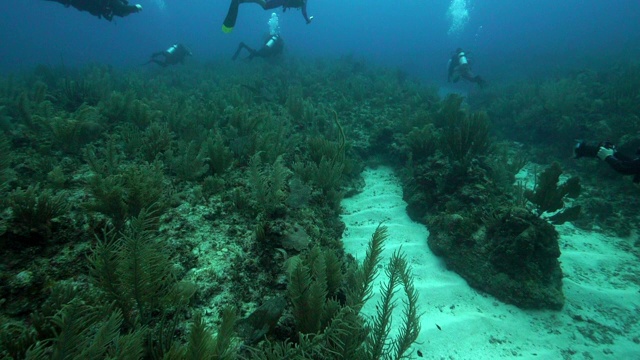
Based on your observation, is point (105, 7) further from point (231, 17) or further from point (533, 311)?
point (533, 311)

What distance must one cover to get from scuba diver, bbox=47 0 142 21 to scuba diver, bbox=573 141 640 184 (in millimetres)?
15648

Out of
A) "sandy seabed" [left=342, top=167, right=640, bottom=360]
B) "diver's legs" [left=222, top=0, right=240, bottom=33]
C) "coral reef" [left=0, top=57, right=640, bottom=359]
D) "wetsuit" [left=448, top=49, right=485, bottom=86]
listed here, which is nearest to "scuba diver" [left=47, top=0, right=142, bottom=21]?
"diver's legs" [left=222, top=0, right=240, bottom=33]

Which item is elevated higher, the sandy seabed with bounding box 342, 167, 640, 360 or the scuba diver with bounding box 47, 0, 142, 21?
the scuba diver with bounding box 47, 0, 142, 21

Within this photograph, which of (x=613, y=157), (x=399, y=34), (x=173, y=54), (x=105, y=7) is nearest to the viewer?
(x=613, y=157)

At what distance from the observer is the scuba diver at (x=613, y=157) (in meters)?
5.02

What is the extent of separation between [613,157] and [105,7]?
1660 cm

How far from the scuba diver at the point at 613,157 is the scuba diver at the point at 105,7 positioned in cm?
1565

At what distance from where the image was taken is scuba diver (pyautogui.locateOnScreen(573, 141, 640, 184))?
198 inches

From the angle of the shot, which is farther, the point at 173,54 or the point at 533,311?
the point at 173,54

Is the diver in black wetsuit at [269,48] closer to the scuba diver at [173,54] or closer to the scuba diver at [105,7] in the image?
the scuba diver at [173,54]

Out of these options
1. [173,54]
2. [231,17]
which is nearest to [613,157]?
[231,17]

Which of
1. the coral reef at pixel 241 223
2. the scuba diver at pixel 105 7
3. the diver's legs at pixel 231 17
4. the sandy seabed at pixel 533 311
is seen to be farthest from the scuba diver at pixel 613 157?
the scuba diver at pixel 105 7

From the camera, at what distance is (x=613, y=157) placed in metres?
5.38

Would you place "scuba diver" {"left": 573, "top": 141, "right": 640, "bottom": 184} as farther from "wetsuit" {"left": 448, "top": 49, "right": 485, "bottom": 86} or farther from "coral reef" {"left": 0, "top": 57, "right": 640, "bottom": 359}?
"wetsuit" {"left": 448, "top": 49, "right": 485, "bottom": 86}
